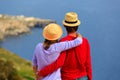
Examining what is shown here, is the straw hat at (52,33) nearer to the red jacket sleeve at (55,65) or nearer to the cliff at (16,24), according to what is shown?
the red jacket sleeve at (55,65)

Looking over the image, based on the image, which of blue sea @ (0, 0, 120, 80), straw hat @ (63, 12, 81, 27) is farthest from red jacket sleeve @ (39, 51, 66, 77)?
blue sea @ (0, 0, 120, 80)

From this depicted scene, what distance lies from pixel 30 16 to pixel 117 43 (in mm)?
1411

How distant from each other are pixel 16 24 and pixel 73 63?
454 cm

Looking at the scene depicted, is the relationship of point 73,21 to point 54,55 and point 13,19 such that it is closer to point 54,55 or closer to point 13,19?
point 54,55

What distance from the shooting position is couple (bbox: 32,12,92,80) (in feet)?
4.66

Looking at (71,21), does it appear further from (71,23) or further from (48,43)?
(48,43)

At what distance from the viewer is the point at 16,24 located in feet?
19.4

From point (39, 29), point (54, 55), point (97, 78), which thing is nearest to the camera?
point (54, 55)

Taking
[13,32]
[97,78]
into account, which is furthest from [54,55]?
[13,32]

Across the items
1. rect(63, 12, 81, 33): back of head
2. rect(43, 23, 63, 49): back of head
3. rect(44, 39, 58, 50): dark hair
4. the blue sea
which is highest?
rect(63, 12, 81, 33): back of head

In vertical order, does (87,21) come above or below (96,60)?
above

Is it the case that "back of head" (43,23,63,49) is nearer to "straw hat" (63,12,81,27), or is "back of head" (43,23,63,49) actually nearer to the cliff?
"straw hat" (63,12,81,27)

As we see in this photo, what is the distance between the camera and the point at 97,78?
207 inches

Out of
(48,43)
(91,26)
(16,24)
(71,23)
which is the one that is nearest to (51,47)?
(48,43)
